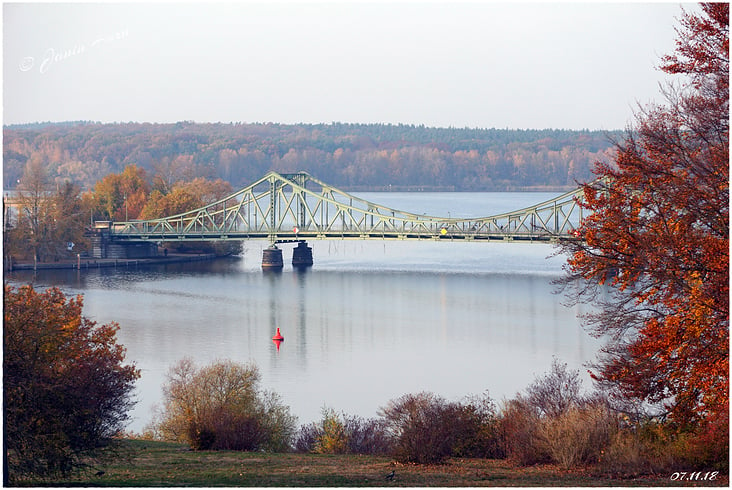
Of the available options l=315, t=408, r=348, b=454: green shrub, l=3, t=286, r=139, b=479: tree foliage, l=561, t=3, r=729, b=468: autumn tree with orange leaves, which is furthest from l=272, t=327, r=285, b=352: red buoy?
l=561, t=3, r=729, b=468: autumn tree with orange leaves

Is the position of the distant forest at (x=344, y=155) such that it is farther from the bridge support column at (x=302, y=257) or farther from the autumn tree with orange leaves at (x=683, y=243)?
the autumn tree with orange leaves at (x=683, y=243)

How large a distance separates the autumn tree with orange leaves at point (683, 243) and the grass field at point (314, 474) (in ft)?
2.71

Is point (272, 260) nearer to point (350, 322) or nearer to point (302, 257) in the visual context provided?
point (302, 257)

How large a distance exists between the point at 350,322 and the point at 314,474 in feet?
60.1

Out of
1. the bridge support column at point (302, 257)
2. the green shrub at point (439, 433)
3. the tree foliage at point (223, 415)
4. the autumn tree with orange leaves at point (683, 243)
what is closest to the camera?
the autumn tree with orange leaves at point (683, 243)

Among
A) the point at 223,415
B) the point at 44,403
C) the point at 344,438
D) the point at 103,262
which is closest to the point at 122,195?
the point at 103,262

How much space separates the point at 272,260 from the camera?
43969 millimetres

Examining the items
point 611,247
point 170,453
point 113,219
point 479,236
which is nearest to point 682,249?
point 611,247

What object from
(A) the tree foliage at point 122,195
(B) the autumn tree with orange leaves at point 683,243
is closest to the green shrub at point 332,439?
(B) the autumn tree with orange leaves at point 683,243

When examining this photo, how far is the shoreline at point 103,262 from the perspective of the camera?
129ft

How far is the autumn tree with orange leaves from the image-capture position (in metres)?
8.00

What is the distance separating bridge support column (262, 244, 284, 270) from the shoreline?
4253 mm

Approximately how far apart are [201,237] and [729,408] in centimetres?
4084

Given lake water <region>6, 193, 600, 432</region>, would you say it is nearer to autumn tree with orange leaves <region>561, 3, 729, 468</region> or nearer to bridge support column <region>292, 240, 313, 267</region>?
bridge support column <region>292, 240, 313, 267</region>
